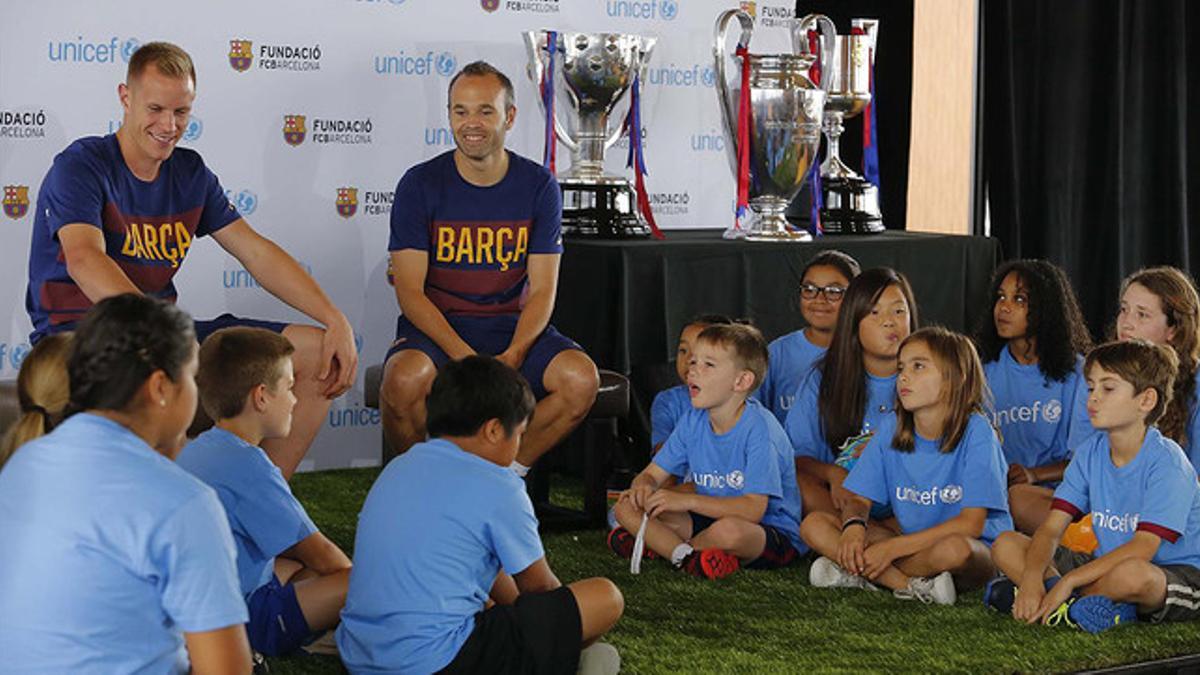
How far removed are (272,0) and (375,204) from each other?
28.4 inches

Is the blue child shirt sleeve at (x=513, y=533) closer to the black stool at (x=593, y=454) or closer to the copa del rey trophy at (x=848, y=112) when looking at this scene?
the black stool at (x=593, y=454)

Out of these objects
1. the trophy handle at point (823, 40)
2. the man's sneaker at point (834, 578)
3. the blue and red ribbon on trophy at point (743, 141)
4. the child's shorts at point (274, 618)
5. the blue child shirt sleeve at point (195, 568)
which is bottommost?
the man's sneaker at point (834, 578)

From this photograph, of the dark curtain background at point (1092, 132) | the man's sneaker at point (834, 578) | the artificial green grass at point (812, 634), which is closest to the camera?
the artificial green grass at point (812, 634)

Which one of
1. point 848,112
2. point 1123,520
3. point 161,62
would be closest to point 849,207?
point 848,112

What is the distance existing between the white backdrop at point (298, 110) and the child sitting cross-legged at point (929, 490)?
189 centimetres

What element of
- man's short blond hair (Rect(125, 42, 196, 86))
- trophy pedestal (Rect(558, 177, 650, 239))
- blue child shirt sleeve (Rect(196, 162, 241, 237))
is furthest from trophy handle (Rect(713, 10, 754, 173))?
man's short blond hair (Rect(125, 42, 196, 86))

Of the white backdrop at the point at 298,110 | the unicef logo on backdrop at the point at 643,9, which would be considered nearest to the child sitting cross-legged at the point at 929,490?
the white backdrop at the point at 298,110

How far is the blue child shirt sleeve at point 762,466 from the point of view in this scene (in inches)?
170

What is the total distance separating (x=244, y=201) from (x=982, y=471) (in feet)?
8.28

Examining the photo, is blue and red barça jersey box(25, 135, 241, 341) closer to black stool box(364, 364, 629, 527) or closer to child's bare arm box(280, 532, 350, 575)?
black stool box(364, 364, 629, 527)

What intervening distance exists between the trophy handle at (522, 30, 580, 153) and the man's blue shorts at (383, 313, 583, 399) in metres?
1.02

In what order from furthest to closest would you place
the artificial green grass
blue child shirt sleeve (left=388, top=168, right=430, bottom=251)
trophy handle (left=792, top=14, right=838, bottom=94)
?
trophy handle (left=792, top=14, right=838, bottom=94) < blue child shirt sleeve (left=388, top=168, right=430, bottom=251) < the artificial green grass

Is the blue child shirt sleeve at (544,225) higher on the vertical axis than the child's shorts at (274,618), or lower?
higher

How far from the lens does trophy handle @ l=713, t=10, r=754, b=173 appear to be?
554 centimetres
